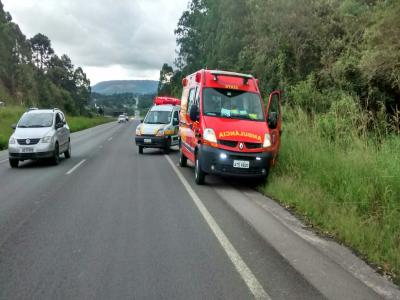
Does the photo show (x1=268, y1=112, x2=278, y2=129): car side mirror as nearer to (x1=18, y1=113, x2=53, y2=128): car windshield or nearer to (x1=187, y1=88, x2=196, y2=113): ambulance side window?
(x1=187, y1=88, x2=196, y2=113): ambulance side window

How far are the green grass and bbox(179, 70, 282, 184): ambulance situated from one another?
2.36 ft

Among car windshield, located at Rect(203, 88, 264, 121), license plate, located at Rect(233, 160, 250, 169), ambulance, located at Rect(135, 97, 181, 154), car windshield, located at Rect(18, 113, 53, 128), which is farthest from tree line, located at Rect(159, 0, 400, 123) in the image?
car windshield, located at Rect(18, 113, 53, 128)

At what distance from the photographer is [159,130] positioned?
17.6m

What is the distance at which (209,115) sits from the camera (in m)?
10.4

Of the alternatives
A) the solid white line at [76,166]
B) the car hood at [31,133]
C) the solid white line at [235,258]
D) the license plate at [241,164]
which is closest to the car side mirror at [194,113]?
the license plate at [241,164]

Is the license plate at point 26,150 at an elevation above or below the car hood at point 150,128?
below

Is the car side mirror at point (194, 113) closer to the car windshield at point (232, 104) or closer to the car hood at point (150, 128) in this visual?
the car windshield at point (232, 104)

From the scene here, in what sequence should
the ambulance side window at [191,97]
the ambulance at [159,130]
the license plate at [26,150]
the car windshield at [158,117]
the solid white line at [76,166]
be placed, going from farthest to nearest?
the car windshield at [158,117] → the ambulance at [159,130] → the license plate at [26,150] → the solid white line at [76,166] → the ambulance side window at [191,97]

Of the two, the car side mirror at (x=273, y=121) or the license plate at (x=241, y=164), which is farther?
the car side mirror at (x=273, y=121)

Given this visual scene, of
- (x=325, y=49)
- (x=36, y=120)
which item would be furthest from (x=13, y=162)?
(x=325, y=49)

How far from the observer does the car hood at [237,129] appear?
9.55 m

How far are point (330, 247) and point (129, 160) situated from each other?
424 inches

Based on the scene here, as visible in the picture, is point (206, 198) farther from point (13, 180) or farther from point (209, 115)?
point (13, 180)

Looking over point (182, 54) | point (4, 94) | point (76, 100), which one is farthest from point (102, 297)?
point (76, 100)
